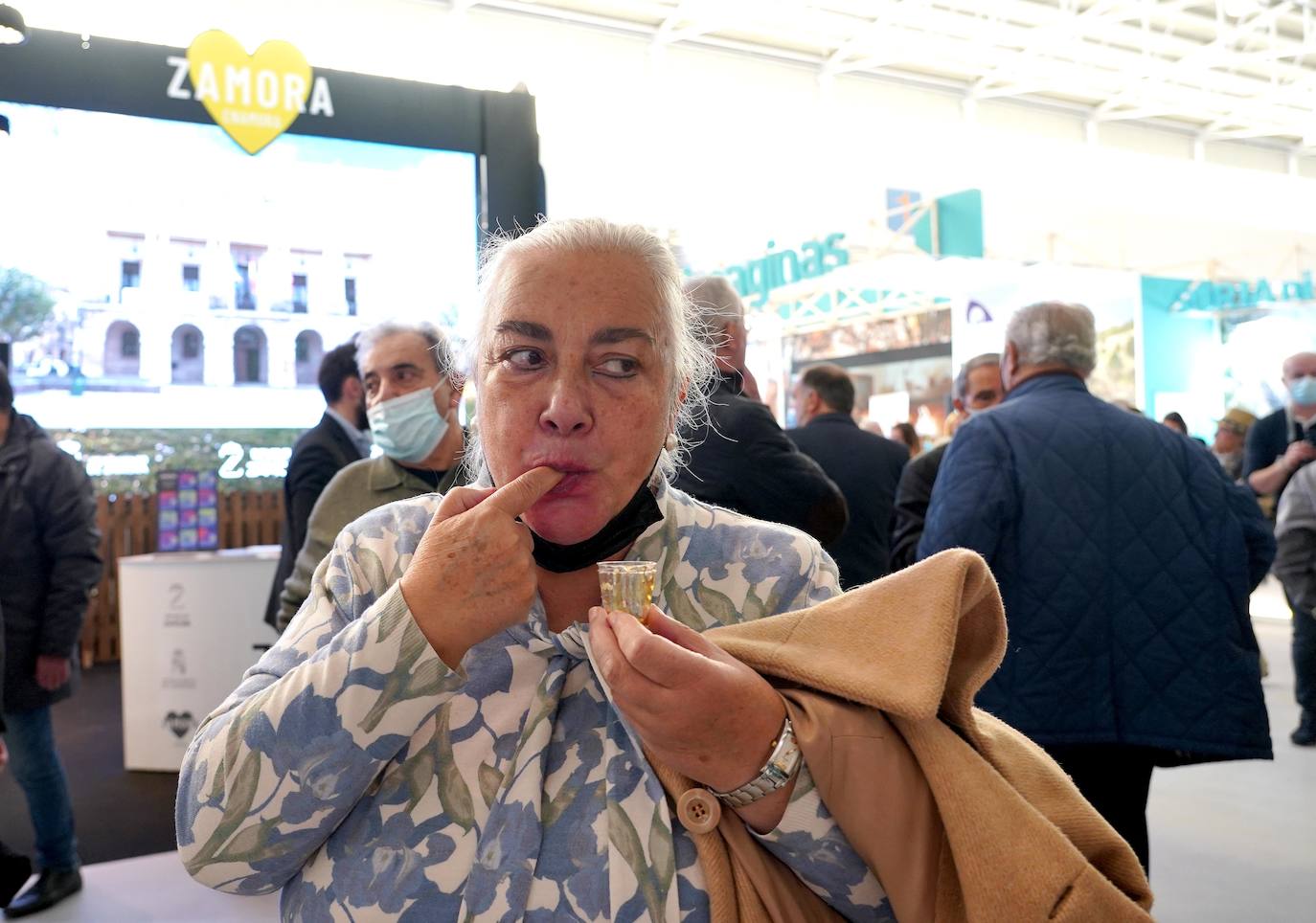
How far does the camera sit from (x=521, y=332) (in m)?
1.53

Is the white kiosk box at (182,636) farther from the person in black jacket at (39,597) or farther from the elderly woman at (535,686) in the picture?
the elderly woman at (535,686)

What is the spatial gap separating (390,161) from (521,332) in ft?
9.60

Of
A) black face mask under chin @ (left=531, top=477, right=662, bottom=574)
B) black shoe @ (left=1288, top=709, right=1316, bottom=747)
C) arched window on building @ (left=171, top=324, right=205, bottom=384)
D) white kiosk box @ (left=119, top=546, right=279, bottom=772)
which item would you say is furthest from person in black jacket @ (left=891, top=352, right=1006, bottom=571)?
black shoe @ (left=1288, top=709, right=1316, bottom=747)

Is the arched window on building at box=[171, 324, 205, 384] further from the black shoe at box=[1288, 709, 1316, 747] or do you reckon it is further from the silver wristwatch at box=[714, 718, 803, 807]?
the black shoe at box=[1288, 709, 1316, 747]

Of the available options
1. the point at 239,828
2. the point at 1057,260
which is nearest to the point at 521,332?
the point at 239,828

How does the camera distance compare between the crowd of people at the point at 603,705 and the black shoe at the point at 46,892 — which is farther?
the black shoe at the point at 46,892

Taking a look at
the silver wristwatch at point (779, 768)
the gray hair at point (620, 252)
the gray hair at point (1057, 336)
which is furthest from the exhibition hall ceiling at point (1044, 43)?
the silver wristwatch at point (779, 768)

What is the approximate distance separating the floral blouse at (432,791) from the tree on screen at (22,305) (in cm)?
349

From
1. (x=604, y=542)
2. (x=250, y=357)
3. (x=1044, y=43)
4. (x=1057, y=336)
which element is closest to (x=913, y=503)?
(x=1057, y=336)

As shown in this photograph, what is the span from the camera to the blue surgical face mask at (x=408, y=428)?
11.2ft

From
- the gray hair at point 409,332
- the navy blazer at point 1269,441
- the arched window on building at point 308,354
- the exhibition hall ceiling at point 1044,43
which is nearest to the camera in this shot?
the gray hair at point 409,332

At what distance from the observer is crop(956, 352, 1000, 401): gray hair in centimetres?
486

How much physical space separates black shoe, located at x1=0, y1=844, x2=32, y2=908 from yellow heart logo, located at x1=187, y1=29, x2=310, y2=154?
7.85 ft

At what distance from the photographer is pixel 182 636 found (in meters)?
5.69
